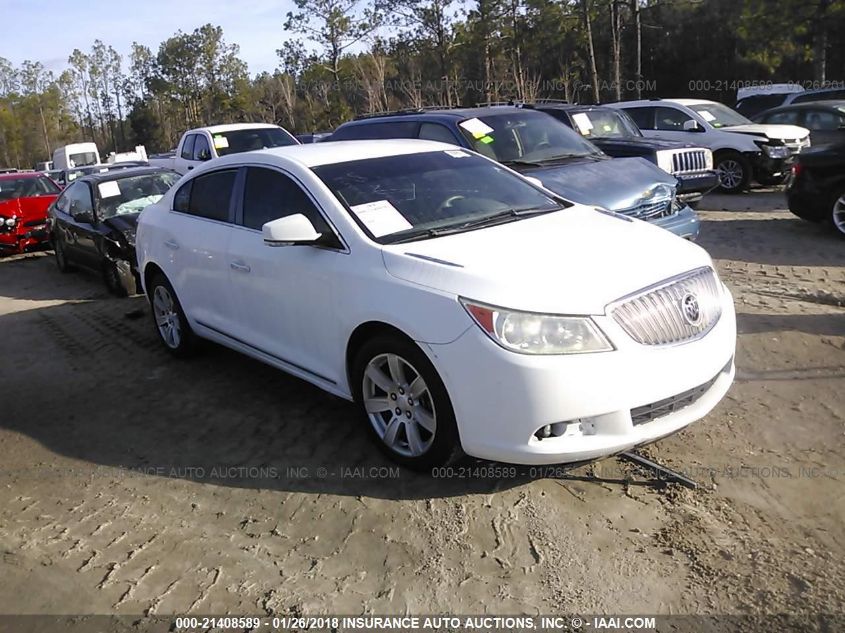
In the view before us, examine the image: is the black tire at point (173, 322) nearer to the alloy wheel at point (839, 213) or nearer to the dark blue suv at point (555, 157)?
the dark blue suv at point (555, 157)

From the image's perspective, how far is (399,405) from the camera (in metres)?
3.95

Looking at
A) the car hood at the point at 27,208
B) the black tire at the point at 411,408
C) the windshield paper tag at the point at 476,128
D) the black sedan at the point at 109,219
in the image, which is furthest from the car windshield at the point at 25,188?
the black tire at the point at 411,408

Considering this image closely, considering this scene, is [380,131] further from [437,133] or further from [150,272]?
[150,272]

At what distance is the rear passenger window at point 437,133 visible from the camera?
8.17m

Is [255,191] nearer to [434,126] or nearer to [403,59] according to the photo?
[434,126]

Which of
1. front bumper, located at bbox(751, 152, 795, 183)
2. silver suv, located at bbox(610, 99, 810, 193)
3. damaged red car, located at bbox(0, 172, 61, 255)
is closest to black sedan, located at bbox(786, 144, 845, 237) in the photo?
silver suv, located at bbox(610, 99, 810, 193)

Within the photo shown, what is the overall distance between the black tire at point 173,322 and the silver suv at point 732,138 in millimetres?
9908

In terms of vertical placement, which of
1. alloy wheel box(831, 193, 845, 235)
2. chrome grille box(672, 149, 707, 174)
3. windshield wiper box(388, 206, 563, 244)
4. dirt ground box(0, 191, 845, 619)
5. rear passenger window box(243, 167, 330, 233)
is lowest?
dirt ground box(0, 191, 845, 619)

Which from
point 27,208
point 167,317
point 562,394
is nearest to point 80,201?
point 27,208

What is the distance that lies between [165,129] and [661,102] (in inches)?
2099

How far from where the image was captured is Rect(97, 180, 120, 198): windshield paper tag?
10.0 meters

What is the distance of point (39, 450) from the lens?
15.7ft

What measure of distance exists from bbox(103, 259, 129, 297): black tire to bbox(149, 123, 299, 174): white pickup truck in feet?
15.4

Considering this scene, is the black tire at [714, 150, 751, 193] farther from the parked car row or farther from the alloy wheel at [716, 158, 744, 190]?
the parked car row
